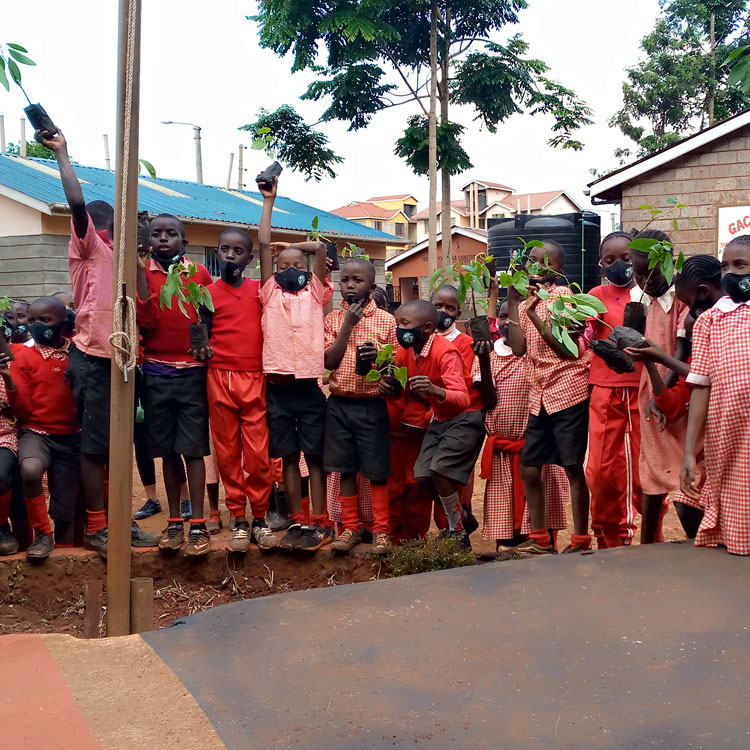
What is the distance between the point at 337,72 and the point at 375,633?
1913 centimetres

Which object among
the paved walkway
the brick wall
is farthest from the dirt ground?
the brick wall

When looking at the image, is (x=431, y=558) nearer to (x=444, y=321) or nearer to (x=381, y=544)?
(x=381, y=544)

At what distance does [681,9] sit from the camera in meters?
27.2

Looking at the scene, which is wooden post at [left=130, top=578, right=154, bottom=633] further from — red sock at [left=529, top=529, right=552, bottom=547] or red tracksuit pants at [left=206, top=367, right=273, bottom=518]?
red sock at [left=529, top=529, right=552, bottom=547]

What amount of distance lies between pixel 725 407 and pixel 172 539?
2940 millimetres

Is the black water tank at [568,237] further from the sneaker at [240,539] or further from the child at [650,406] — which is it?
the sneaker at [240,539]

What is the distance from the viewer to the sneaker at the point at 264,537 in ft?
16.3

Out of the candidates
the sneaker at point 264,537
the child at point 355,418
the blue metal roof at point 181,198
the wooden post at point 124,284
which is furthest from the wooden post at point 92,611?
the blue metal roof at point 181,198

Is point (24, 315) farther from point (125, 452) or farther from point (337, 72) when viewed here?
point (337, 72)

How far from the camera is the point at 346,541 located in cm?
491

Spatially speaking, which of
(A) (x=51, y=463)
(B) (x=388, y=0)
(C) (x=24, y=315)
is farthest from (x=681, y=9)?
(A) (x=51, y=463)

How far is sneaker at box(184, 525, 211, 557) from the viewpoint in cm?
488

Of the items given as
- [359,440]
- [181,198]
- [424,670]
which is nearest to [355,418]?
[359,440]

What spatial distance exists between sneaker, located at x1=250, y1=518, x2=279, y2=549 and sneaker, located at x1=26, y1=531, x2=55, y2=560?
43.4 inches
